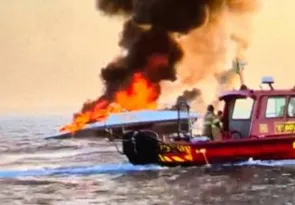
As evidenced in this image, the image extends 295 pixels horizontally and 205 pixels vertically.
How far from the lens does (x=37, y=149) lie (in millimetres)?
24984

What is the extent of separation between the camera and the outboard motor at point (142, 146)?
51.7ft

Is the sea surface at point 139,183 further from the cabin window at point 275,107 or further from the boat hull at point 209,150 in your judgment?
the cabin window at point 275,107

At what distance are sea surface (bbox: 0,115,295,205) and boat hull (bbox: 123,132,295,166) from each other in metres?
0.18

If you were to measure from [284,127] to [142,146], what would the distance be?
9.47 feet

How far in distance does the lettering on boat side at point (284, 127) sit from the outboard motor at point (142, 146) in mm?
2435

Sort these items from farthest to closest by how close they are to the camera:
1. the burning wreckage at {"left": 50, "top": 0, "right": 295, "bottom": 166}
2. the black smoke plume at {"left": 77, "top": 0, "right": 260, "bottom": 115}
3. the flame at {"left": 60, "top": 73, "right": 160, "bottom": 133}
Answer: the flame at {"left": 60, "top": 73, "right": 160, "bottom": 133} → the black smoke plume at {"left": 77, "top": 0, "right": 260, "bottom": 115} → the burning wreckage at {"left": 50, "top": 0, "right": 295, "bottom": 166}

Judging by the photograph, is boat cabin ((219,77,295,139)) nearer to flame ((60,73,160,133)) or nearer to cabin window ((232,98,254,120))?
cabin window ((232,98,254,120))

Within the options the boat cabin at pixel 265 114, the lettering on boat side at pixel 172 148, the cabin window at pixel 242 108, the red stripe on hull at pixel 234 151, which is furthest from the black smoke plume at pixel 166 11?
the lettering on boat side at pixel 172 148

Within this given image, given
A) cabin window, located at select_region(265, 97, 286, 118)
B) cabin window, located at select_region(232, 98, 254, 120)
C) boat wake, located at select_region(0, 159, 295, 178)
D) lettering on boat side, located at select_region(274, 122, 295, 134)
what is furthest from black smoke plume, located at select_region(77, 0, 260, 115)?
boat wake, located at select_region(0, 159, 295, 178)

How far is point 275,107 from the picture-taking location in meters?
16.4

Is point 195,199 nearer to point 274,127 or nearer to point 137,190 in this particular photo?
point 137,190

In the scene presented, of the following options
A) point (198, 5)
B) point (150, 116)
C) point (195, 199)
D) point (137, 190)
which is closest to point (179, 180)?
point (137, 190)

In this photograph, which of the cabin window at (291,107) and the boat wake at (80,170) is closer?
the boat wake at (80,170)

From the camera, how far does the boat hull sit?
15.7 meters
